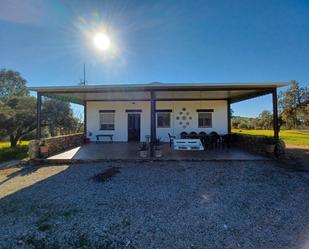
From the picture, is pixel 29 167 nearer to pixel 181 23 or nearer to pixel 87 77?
pixel 181 23

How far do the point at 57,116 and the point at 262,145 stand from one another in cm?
1414

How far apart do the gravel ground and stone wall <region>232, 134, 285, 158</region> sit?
5.66 feet

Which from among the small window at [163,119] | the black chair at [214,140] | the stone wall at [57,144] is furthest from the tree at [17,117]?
the black chair at [214,140]

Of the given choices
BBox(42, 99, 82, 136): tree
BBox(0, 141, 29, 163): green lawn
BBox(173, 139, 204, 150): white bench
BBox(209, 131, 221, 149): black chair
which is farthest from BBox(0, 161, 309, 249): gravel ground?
BBox(42, 99, 82, 136): tree

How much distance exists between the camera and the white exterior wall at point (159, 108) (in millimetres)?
11961

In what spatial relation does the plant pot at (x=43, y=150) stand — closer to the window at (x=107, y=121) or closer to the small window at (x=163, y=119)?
the window at (x=107, y=121)

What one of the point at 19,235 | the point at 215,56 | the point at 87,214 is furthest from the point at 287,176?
the point at 215,56

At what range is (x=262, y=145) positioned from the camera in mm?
7895

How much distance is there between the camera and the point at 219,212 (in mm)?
3164

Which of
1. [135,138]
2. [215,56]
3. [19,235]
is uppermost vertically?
[215,56]

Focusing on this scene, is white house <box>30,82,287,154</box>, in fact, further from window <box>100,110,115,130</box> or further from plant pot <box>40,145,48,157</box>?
plant pot <box>40,145,48,157</box>

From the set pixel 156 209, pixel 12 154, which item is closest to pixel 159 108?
pixel 12 154

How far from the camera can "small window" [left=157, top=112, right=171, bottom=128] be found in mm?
12023

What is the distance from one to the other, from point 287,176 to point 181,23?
24.1 ft
